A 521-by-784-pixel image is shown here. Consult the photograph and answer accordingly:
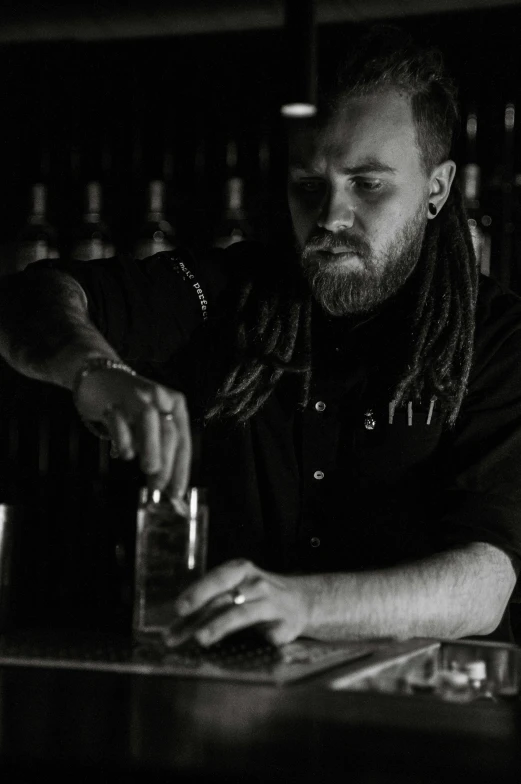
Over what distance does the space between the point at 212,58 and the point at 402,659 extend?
85.6 inches

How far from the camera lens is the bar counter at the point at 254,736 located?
0.73 metres

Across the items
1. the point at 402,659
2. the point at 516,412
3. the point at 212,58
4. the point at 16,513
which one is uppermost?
the point at 212,58

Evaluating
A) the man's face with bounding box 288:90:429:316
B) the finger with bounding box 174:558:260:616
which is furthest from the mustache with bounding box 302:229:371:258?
the finger with bounding box 174:558:260:616

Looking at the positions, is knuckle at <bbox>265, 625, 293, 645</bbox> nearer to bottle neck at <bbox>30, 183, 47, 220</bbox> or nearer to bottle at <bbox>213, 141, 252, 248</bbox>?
bottle at <bbox>213, 141, 252, 248</bbox>

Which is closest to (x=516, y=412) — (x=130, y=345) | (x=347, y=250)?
(x=347, y=250)

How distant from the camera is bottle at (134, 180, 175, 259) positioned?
2.70 m

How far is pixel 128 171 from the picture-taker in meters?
2.93

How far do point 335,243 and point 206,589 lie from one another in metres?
0.78

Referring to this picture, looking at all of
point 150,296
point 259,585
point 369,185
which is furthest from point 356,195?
point 259,585

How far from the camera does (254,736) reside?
781 mm

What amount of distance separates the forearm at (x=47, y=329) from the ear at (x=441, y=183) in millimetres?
654

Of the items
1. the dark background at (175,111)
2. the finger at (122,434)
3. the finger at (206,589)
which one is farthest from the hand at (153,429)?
the dark background at (175,111)

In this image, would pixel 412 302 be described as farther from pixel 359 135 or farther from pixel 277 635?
pixel 277 635

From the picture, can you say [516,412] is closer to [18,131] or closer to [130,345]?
[130,345]
